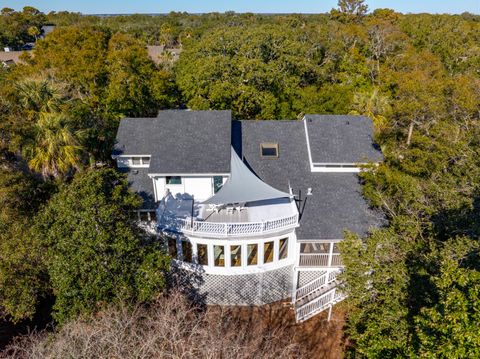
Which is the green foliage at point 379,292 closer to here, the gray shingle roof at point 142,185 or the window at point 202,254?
the window at point 202,254

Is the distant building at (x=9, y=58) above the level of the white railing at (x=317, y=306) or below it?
above

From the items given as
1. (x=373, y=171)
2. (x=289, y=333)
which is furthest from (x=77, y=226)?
(x=373, y=171)

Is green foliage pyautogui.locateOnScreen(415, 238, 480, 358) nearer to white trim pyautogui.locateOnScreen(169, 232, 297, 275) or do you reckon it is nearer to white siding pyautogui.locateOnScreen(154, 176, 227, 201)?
white trim pyautogui.locateOnScreen(169, 232, 297, 275)

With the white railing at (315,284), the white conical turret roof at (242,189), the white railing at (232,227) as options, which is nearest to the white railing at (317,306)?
the white railing at (315,284)

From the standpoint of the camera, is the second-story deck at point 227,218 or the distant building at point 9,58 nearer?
the second-story deck at point 227,218

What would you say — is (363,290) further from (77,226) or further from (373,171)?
(77,226)

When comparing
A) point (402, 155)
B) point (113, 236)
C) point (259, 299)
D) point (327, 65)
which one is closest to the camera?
point (113, 236)
